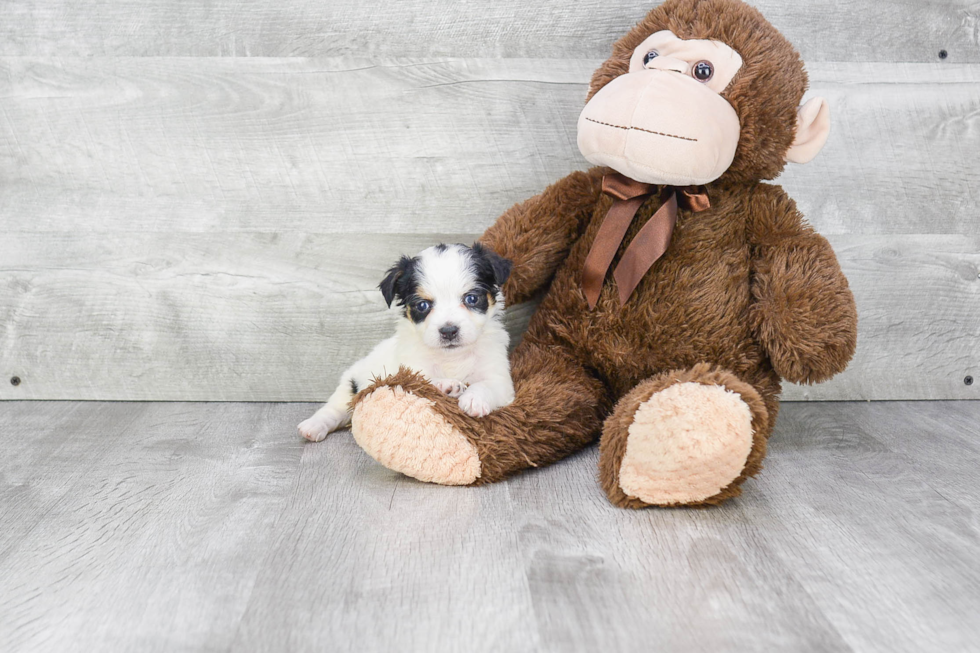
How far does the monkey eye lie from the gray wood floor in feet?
2.59

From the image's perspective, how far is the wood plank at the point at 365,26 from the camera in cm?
202

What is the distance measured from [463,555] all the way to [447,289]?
1.90 feet

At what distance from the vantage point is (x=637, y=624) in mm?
1052

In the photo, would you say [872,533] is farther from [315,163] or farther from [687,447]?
[315,163]

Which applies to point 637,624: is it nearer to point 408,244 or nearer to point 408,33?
point 408,244

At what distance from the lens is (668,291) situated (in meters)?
1.67

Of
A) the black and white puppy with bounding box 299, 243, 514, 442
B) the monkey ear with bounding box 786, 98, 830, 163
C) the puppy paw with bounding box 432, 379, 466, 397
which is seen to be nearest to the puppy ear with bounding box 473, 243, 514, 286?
the black and white puppy with bounding box 299, 243, 514, 442

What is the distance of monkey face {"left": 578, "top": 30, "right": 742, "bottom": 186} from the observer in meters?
1.52

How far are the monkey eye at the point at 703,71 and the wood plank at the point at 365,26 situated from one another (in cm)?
48

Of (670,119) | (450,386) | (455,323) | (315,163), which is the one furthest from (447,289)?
(315,163)

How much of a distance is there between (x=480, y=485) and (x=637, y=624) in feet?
1.77

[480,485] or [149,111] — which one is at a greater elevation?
[149,111]

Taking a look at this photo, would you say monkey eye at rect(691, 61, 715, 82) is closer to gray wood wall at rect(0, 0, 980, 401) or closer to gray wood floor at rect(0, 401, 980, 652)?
gray wood wall at rect(0, 0, 980, 401)

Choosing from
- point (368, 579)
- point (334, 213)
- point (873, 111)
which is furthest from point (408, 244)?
point (873, 111)
